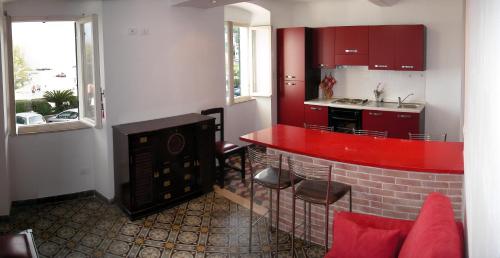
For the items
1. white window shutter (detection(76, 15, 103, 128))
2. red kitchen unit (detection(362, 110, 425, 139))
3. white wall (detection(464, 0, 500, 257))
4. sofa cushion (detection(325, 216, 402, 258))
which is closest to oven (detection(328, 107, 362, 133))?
red kitchen unit (detection(362, 110, 425, 139))

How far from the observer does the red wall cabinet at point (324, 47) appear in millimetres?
7477

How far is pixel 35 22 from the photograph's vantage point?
17.8 feet

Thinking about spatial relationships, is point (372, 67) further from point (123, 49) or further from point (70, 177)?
point (70, 177)

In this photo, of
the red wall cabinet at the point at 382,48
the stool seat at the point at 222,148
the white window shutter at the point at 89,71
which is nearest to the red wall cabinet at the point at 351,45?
the red wall cabinet at the point at 382,48

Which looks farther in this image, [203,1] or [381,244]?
[203,1]

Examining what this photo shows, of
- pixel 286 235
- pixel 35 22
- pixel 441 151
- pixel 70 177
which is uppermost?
pixel 35 22

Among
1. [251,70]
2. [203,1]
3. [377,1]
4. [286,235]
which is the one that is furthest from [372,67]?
[286,235]

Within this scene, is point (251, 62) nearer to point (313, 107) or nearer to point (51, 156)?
point (313, 107)

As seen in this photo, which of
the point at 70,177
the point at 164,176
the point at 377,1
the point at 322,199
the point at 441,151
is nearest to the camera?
the point at 322,199

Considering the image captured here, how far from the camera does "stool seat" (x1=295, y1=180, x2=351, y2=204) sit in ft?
11.6

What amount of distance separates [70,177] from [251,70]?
12.9ft

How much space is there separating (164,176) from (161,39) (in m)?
1.80

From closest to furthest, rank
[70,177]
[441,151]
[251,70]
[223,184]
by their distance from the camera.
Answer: [441,151], [70,177], [223,184], [251,70]

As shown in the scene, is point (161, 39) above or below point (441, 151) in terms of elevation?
above
